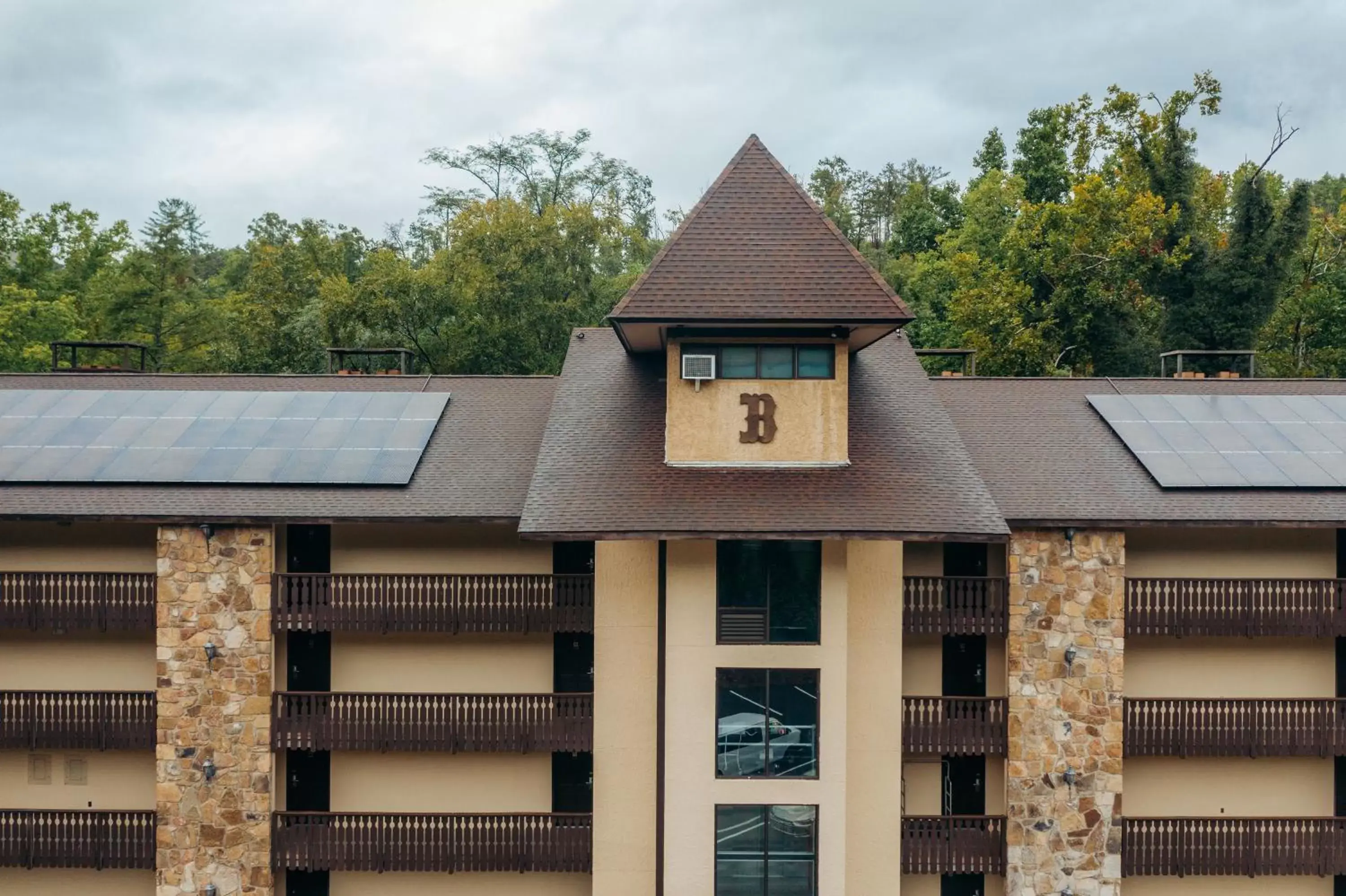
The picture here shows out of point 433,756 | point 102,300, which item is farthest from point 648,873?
point 102,300

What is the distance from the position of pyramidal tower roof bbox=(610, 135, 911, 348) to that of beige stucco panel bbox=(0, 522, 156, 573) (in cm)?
1102

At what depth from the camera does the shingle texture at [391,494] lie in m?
18.6

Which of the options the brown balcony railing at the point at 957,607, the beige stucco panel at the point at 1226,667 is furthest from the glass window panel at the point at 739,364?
the beige stucco panel at the point at 1226,667

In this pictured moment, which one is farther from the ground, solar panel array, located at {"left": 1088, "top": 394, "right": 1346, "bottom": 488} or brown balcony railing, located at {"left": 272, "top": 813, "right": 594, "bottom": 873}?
solar panel array, located at {"left": 1088, "top": 394, "right": 1346, "bottom": 488}

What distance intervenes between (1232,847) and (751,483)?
1205 cm

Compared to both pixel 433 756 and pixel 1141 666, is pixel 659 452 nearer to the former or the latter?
pixel 433 756

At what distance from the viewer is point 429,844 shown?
19.0m

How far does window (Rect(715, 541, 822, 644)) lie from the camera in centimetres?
1802

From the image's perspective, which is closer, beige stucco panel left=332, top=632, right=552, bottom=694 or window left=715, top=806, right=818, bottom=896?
window left=715, top=806, right=818, bottom=896

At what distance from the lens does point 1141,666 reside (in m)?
20.0

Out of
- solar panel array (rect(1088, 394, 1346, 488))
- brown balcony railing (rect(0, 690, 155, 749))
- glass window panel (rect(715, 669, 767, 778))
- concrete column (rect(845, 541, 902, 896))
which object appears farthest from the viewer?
solar panel array (rect(1088, 394, 1346, 488))

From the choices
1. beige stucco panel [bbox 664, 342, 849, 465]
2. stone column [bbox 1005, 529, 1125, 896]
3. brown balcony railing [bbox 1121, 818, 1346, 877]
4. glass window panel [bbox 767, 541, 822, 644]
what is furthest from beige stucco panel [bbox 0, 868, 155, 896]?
brown balcony railing [bbox 1121, 818, 1346, 877]

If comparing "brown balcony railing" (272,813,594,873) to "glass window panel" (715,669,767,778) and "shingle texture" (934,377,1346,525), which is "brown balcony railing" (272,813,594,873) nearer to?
"glass window panel" (715,669,767,778)

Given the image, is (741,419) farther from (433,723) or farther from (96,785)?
(96,785)
